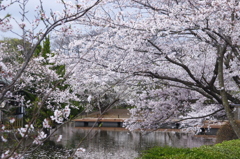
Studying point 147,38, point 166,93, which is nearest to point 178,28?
point 147,38

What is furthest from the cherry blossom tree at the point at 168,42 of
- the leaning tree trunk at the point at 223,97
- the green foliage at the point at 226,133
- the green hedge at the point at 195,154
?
the green foliage at the point at 226,133

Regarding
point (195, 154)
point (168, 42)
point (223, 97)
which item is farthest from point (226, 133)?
point (195, 154)

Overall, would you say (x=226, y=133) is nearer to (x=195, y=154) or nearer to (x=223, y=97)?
(x=223, y=97)

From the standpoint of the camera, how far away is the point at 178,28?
6.27 metres

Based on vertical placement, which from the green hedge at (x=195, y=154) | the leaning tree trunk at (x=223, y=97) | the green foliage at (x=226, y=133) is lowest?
the green foliage at (x=226, y=133)

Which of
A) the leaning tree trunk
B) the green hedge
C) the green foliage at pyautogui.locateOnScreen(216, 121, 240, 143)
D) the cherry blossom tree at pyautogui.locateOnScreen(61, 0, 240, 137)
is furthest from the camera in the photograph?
the green foliage at pyautogui.locateOnScreen(216, 121, 240, 143)

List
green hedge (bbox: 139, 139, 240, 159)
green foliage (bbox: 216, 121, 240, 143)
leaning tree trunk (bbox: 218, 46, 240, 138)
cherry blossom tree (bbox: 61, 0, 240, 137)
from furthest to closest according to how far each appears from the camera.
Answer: green foliage (bbox: 216, 121, 240, 143) → leaning tree trunk (bbox: 218, 46, 240, 138) → cherry blossom tree (bbox: 61, 0, 240, 137) → green hedge (bbox: 139, 139, 240, 159)

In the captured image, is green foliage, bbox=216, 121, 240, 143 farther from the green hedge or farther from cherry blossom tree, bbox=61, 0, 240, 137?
the green hedge

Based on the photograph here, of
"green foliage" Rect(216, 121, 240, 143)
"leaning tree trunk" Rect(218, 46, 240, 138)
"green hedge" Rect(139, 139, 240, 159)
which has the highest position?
"leaning tree trunk" Rect(218, 46, 240, 138)

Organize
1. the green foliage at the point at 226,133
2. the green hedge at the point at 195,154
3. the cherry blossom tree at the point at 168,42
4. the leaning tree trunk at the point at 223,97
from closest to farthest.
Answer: the green hedge at the point at 195,154
the cherry blossom tree at the point at 168,42
the leaning tree trunk at the point at 223,97
the green foliage at the point at 226,133

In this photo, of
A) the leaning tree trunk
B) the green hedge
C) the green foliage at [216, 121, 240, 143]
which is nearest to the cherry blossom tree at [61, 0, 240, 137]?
the leaning tree trunk

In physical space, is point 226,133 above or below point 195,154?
below

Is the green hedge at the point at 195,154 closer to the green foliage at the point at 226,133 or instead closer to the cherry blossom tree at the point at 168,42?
the cherry blossom tree at the point at 168,42

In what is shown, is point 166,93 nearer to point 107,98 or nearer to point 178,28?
point 178,28
